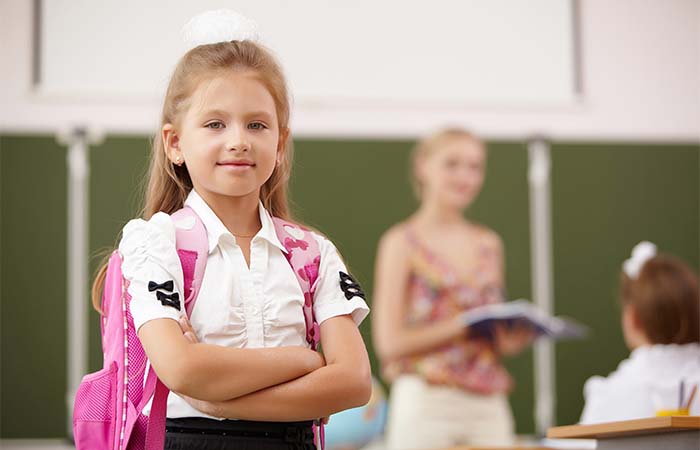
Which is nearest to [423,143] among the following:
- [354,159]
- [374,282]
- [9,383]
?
[354,159]

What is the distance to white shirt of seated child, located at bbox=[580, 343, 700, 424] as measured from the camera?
130 inches

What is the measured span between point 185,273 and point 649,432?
3.64 feet

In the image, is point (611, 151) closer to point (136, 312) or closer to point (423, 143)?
point (423, 143)

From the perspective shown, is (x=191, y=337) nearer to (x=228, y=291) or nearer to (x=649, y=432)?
(x=228, y=291)

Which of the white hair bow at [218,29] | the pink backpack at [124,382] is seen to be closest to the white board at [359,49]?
the white hair bow at [218,29]

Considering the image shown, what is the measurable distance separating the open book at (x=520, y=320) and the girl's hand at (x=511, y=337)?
36mm

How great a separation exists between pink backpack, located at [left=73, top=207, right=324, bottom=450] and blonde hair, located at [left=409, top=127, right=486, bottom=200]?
4.18 m

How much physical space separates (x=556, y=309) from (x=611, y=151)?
39.3 inches

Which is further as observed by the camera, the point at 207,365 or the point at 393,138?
→ the point at 393,138

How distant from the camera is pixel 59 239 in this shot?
18.0ft

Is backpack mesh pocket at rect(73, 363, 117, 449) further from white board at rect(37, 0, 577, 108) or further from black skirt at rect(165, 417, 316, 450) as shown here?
white board at rect(37, 0, 577, 108)

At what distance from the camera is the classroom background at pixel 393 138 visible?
5.49 meters

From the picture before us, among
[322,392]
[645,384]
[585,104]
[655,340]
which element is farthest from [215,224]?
[585,104]

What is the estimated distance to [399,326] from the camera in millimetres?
5195
